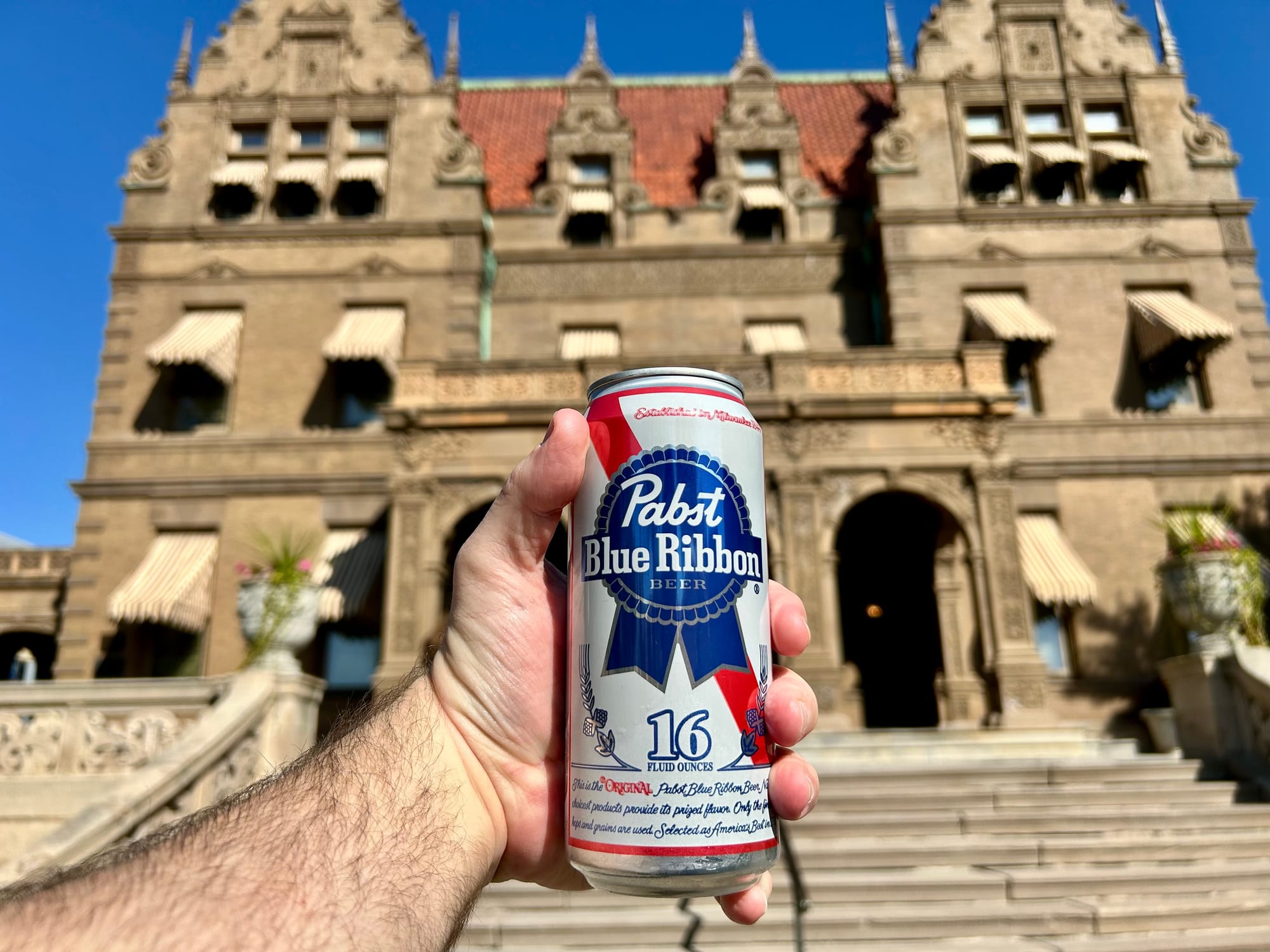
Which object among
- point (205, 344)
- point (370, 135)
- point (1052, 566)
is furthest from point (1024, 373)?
point (205, 344)

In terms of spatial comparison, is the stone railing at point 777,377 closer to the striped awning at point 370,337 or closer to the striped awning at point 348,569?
the striped awning at point 370,337

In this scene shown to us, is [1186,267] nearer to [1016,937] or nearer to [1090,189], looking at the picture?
[1090,189]

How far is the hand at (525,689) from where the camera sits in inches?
91.4

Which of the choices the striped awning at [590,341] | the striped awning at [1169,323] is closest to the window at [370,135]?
the striped awning at [590,341]

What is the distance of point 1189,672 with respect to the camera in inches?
373

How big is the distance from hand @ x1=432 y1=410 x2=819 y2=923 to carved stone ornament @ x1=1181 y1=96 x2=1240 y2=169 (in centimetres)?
2221

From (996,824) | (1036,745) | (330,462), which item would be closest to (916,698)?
(1036,745)

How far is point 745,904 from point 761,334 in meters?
17.4

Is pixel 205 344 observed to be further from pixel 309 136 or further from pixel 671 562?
pixel 671 562

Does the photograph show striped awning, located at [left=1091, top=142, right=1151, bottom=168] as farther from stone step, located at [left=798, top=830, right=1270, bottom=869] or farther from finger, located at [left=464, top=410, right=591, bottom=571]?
finger, located at [left=464, top=410, right=591, bottom=571]

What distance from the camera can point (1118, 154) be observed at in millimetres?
18750

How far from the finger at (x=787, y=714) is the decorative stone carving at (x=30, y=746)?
759 cm

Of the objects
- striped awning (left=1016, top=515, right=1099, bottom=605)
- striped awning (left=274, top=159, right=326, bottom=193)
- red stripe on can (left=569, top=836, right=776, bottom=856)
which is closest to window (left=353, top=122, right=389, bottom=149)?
striped awning (left=274, top=159, right=326, bottom=193)

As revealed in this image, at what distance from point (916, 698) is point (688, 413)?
16599 mm
